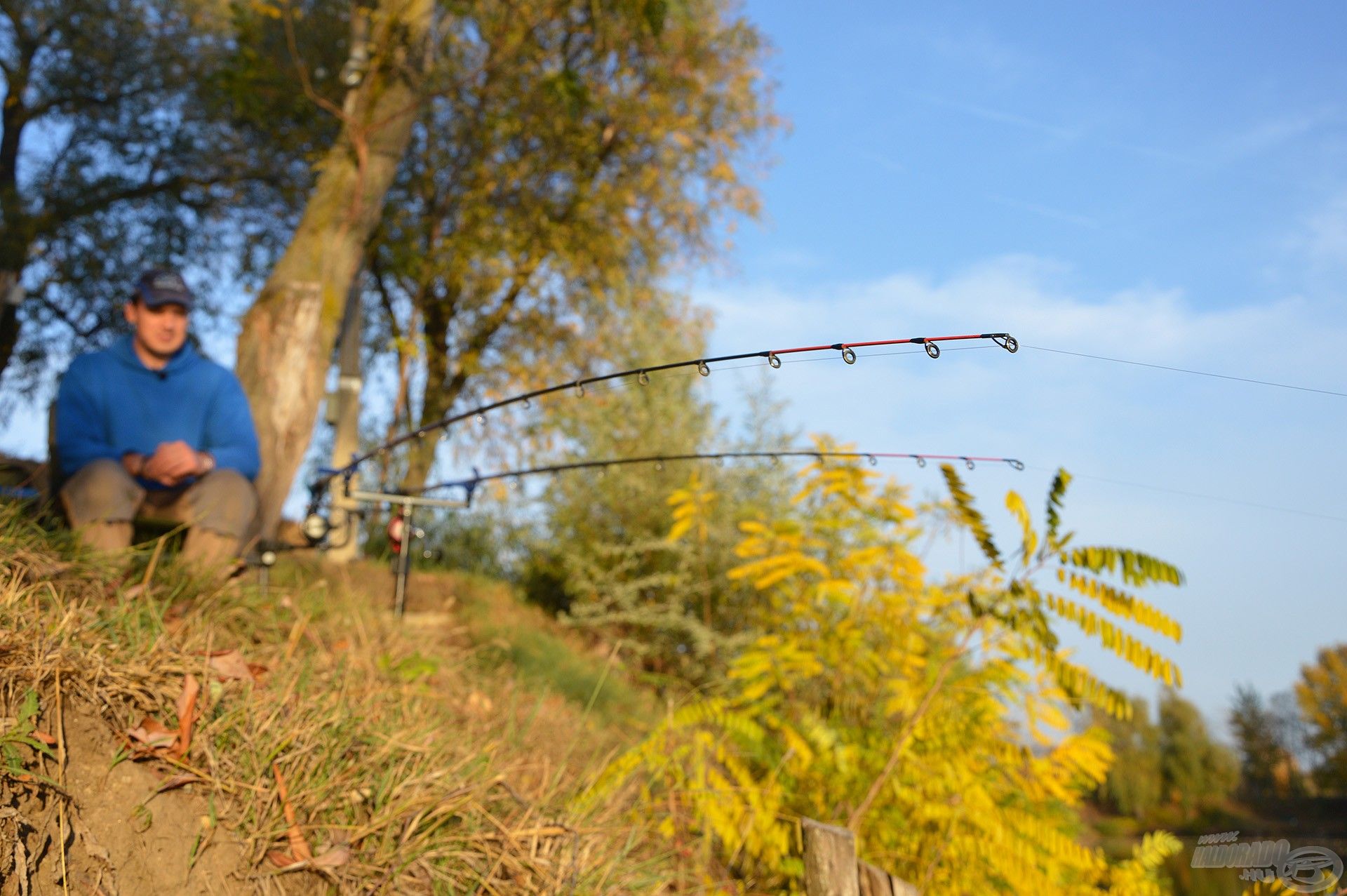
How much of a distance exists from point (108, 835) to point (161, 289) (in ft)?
11.6

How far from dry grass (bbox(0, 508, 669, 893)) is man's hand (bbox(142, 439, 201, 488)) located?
582 mm

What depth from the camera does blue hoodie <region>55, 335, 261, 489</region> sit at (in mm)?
4961

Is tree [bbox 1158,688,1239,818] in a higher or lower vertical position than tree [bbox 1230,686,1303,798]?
lower

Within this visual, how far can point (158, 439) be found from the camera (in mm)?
5281

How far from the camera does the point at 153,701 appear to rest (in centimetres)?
294

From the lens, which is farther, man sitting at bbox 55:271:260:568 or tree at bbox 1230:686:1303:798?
tree at bbox 1230:686:1303:798

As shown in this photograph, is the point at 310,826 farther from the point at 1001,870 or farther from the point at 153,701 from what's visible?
the point at 1001,870

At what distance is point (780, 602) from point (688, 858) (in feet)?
4.10

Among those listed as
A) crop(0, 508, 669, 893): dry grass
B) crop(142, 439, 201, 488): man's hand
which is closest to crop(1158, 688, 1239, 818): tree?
crop(0, 508, 669, 893): dry grass

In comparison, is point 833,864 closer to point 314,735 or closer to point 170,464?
point 314,735

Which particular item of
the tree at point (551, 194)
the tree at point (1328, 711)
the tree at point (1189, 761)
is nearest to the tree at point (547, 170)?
the tree at point (551, 194)

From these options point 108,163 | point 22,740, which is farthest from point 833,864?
point 108,163

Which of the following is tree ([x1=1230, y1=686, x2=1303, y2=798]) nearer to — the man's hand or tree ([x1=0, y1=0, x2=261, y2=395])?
the man's hand

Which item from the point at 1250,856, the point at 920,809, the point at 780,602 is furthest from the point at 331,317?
the point at 1250,856
